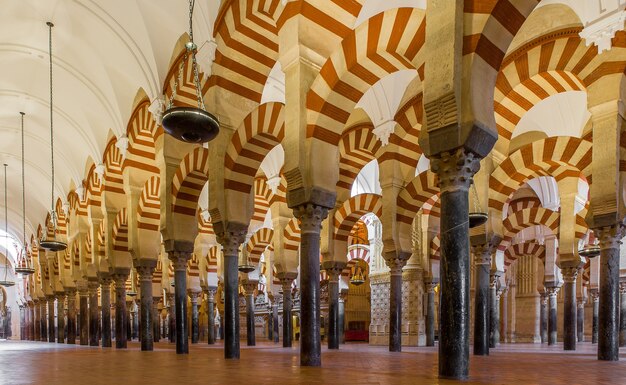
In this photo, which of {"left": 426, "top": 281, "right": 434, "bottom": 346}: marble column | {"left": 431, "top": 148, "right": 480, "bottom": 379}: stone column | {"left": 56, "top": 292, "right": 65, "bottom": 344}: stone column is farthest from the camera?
{"left": 56, "top": 292, "right": 65, "bottom": 344}: stone column

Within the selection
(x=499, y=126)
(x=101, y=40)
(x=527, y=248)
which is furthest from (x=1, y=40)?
(x=527, y=248)

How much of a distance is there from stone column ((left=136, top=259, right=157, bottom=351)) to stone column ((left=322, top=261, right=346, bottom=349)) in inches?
140

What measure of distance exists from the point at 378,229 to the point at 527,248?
5.09m

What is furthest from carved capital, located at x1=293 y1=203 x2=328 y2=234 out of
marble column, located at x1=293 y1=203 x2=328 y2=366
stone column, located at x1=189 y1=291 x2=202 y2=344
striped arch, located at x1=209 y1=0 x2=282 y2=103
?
stone column, located at x1=189 y1=291 x2=202 y2=344

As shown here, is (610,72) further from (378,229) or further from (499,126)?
(378,229)

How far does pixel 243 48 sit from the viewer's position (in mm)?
7016

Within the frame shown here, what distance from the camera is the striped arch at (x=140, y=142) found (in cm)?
992

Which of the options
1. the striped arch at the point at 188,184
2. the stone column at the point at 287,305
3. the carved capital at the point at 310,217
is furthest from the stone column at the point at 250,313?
the carved capital at the point at 310,217

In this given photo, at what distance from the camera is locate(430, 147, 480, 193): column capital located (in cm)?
370

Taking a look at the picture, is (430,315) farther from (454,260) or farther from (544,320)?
(454,260)

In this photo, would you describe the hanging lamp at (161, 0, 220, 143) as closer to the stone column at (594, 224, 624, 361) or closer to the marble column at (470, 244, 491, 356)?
the marble column at (470, 244, 491, 356)

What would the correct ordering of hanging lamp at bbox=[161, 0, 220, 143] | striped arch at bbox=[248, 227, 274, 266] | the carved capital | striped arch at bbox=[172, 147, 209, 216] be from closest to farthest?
1. hanging lamp at bbox=[161, 0, 220, 143]
2. the carved capital
3. striped arch at bbox=[172, 147, 209, 216]
4. striped arch at bbox=[248, 227, 274, 266]

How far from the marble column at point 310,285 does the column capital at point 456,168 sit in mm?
1929

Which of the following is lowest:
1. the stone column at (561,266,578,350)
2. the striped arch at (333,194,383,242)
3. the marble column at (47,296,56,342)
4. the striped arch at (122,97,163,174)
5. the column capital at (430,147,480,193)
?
the marble column at (47,296,56,342)
